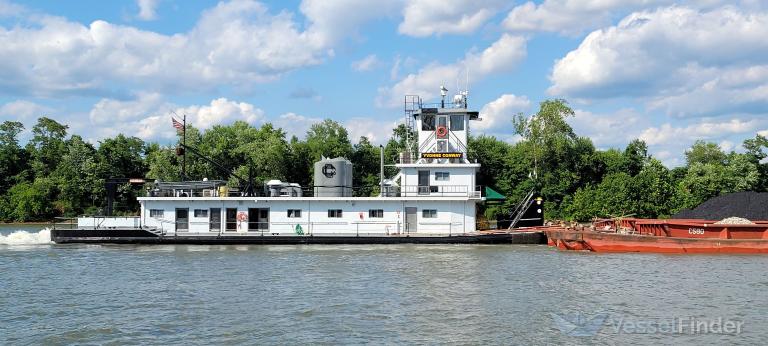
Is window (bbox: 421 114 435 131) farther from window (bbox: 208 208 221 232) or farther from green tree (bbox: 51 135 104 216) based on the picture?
green tree (bbox: 51 135 104 216)

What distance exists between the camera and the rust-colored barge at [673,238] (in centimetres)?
3127

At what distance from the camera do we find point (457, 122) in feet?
124

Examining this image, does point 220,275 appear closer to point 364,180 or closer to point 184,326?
point 184,326

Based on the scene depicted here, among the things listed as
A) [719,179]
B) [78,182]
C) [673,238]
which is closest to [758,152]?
[719,179]

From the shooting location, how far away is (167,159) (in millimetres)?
60344

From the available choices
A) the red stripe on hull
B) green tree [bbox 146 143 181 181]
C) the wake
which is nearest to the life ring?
the red stripe on hull

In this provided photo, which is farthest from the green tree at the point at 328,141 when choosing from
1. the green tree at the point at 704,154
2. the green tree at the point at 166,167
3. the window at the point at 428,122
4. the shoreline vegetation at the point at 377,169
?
the green tree at the point at 704,154

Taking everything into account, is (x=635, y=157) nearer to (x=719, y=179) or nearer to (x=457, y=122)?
(x=719, y=179)

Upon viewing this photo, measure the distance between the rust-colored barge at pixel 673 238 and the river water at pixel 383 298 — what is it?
4.71 feet

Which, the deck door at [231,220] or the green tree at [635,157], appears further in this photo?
the green tree at [635,157]

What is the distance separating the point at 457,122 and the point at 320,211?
865 cm

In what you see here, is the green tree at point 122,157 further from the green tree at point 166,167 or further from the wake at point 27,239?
the wake at point 27,239

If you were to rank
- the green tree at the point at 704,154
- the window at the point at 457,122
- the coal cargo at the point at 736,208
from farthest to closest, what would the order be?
the green tree at the point at 704,154 → the window at the point at 457,122 → the coal cargo at the point at 736,208

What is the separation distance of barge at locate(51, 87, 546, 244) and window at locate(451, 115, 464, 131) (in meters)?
0.28
